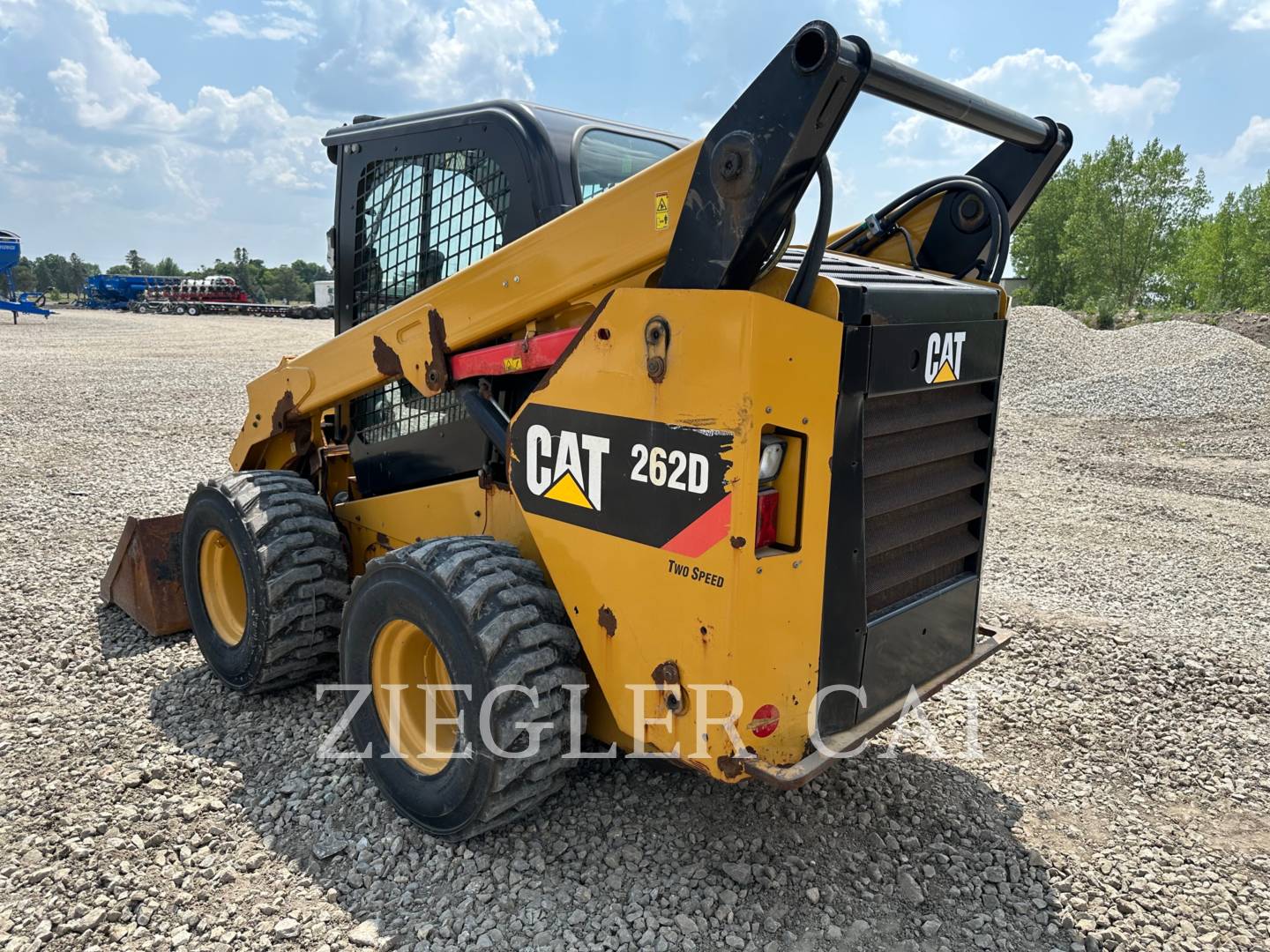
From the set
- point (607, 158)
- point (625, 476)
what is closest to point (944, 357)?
point (625, 476)

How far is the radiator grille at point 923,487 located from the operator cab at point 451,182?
4.66 ft

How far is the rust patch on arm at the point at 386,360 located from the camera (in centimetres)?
346

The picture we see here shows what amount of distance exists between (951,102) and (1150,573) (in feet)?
15.4

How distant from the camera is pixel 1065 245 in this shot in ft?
132

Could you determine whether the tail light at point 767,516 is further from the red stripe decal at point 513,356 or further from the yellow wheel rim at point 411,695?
the yellow wheel rim at point 411,695

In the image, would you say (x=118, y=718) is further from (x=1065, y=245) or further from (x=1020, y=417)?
(x=1065, y=245)

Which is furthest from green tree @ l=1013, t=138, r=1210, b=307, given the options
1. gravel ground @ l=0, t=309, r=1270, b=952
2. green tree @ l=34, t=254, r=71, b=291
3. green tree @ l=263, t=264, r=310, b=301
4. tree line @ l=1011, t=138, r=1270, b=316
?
green tree @ l=34, t=254, r=71, b=291

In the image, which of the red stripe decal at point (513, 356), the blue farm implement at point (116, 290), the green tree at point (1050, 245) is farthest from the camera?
the blue farm implement at point (116, 290)

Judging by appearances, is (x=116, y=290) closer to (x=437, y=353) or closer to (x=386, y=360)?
(x=386, y=360)

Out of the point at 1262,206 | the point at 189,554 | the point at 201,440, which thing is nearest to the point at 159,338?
the point at 201,440

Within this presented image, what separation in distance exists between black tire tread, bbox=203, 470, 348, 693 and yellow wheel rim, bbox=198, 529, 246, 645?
38 cm

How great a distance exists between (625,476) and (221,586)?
2549mm

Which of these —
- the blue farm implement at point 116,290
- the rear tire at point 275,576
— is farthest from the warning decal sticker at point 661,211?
the blue farm implement at point 116,290

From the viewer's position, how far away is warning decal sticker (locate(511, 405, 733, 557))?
2316 millimetres
